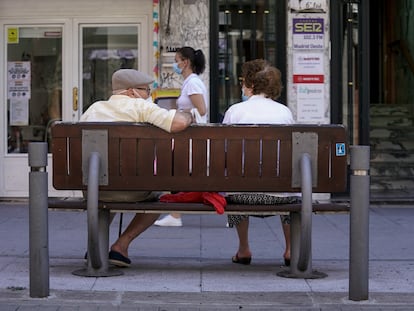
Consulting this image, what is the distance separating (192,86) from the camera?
8.11 meters

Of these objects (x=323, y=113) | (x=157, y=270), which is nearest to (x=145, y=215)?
(x=157, y=270)

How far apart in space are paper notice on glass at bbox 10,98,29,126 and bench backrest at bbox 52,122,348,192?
16.5ft

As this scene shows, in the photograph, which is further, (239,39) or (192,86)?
(239,39)

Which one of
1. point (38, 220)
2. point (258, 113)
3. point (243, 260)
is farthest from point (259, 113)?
point (38, 220)

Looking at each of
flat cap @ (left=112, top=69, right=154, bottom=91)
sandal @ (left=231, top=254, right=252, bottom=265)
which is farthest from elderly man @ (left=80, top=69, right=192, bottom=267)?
sandal @ (left=231, top=254, right=252, bottom=265)

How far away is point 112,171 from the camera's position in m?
5.86

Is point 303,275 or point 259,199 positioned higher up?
point 259,199

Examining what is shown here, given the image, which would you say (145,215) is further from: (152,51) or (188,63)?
(152,51)

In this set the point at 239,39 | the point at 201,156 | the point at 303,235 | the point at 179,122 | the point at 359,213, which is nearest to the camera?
the point at 359,213

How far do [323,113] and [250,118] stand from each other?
3.97m

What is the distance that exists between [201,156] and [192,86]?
92.8 inches

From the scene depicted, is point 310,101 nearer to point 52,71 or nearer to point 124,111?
point 52,71

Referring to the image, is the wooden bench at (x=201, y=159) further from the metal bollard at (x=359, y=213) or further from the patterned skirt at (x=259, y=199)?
the metal bollard at (x=359, y=213)

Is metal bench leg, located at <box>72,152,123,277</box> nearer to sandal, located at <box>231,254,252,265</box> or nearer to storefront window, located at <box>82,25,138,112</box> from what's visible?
sandal, located at <box>231,254,252,265</box>
